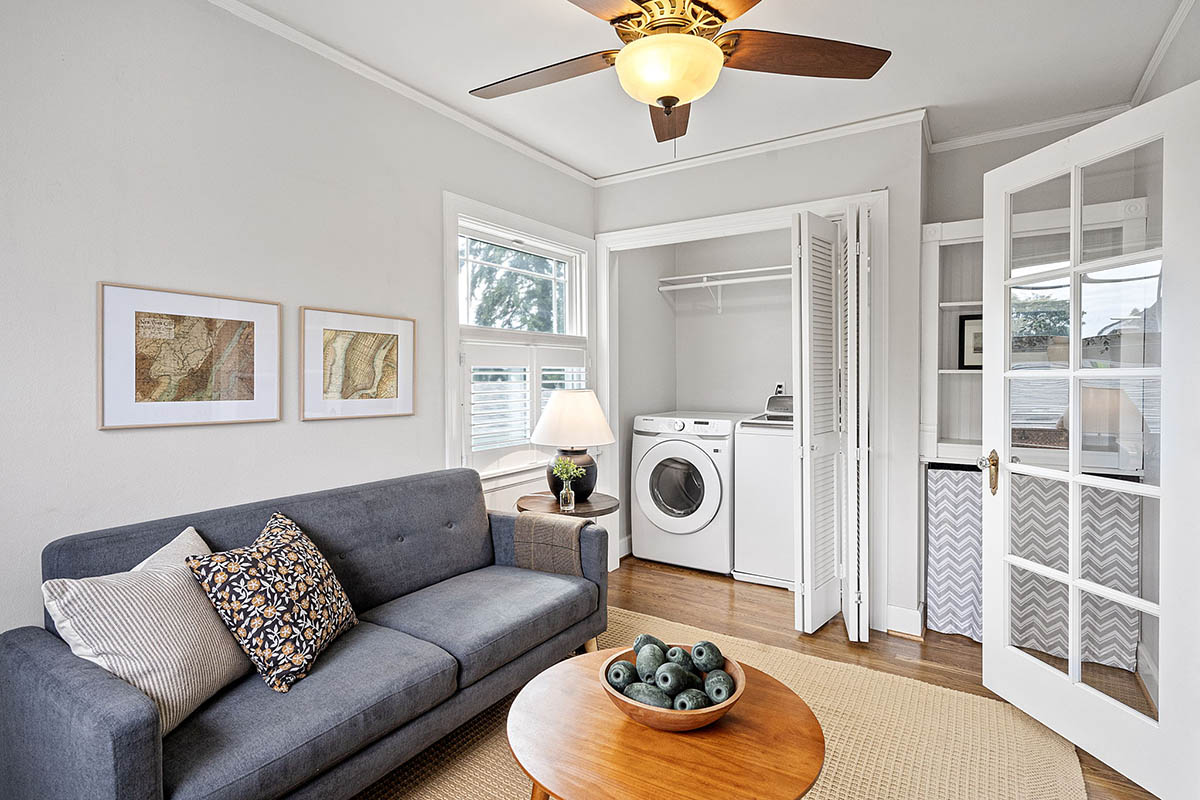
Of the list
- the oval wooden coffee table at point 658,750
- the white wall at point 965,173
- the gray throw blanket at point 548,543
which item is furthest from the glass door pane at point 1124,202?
the gray throw blanket at point 548,543

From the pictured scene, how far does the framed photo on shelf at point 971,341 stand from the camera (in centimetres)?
329

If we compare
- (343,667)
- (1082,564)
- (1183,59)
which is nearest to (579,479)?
(343,667)

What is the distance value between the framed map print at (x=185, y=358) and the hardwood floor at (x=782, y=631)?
2.25 meters

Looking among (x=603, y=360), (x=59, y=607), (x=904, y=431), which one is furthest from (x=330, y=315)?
(x=904, y=431)

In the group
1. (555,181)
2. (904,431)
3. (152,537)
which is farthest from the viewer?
(555,181)

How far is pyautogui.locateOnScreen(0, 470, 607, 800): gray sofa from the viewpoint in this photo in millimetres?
1324

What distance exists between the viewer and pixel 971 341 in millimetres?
3312

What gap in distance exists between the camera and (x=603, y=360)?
4195mm

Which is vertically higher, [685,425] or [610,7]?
[610,7]

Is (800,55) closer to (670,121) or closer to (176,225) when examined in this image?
(670,121)

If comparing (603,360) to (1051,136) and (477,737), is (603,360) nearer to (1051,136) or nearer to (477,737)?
(477,737)

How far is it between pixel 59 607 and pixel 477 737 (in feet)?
4.48

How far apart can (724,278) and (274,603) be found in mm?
3828

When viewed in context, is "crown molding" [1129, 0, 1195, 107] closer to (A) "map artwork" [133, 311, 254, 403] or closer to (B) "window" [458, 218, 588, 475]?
(B) "window" [458, 218, 588, 475]
